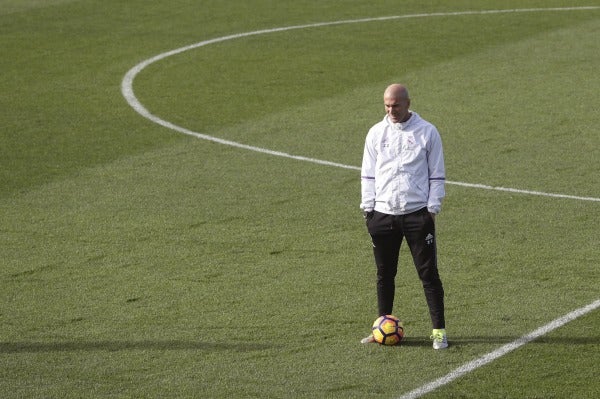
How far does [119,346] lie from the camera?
10.9 metres

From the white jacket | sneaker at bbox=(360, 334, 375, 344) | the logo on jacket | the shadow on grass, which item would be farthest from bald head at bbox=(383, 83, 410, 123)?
the shadow on grass

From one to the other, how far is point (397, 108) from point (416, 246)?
3.85 ft

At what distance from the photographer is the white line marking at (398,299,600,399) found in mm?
9805

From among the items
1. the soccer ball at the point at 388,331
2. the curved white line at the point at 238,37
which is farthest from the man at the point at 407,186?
the curved white line at the point at 238,37

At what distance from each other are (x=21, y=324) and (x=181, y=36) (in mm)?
14214

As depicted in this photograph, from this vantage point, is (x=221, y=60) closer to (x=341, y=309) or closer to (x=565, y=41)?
(x=565, y=41)

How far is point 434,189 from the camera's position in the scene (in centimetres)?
1061

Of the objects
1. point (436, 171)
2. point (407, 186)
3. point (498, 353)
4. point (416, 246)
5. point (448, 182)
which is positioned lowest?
point (448, 182)

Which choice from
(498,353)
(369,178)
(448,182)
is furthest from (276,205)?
(498,353)

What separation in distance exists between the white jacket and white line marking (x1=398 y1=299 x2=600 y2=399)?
4.18ft

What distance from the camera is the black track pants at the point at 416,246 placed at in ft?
35.0

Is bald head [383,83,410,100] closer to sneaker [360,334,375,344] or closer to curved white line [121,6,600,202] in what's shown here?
sneaker [360,334,375,344]

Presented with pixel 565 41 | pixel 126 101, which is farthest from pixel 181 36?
pixel 565 41

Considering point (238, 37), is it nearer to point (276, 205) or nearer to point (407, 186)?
point (276, 205)
